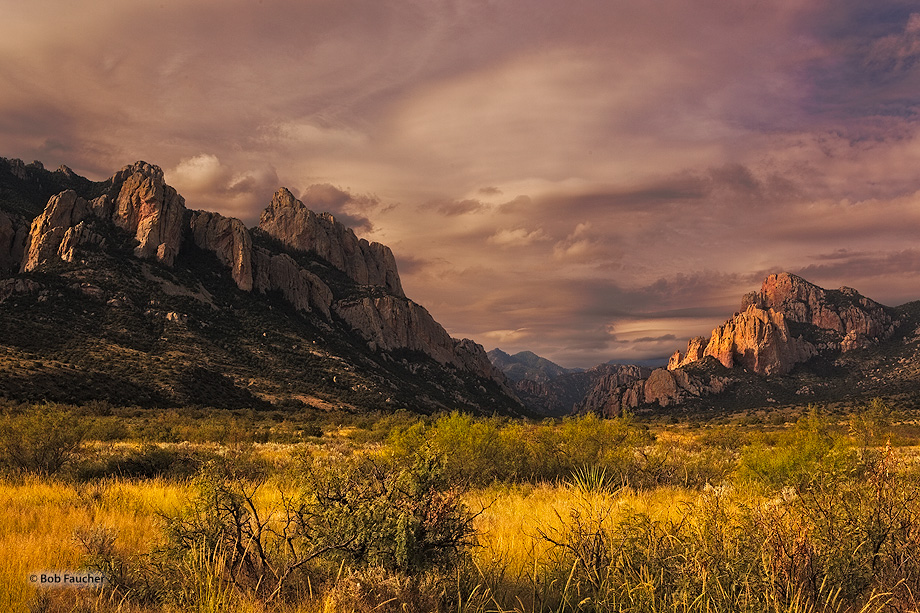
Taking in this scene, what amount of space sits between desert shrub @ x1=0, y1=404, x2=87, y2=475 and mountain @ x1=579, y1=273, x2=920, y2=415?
443 feet

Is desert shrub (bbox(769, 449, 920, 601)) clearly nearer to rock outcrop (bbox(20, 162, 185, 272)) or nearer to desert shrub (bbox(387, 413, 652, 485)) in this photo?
desert shrub (bbox(387, 413, 652, 485))

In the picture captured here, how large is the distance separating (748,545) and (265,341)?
102554 mm

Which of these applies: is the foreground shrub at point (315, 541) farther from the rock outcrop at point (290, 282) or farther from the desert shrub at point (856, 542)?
the rock outcrop at point (290, 282)

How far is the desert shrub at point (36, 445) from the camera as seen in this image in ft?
44.8

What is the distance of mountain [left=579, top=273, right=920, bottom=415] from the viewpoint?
128 m

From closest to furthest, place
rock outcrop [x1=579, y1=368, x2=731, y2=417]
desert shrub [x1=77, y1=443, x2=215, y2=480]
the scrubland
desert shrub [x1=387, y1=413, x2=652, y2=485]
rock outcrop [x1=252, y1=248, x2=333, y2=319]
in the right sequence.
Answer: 1. the scrubland
2. desert shrub [x1=77, y1=443, x2=215, y2=480]
3. desert shrub [x1=387, y1=413, x2=652, y2=485]
4. rock outcrop [x1=252, y1=248, x2=333, y2=319]
5. rock outcrop [x1=579, y1=368, x2=731, y2=417]

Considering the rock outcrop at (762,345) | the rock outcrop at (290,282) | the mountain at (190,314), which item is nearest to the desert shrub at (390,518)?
the mountain at (190,314)

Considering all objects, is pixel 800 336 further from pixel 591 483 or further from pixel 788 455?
pixel 591 483

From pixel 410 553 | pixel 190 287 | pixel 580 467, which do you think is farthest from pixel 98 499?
pixel 190 287

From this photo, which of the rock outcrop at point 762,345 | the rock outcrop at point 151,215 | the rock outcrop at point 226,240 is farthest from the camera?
the rock outcrop at point 762,345

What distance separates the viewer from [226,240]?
133 meters

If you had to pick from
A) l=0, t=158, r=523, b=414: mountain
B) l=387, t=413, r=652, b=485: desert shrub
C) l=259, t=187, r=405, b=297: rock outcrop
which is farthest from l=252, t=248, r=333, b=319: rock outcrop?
l=387, t=413, r=652, b=485: desert shrub

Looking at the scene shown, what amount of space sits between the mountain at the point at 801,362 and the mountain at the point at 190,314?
197ft

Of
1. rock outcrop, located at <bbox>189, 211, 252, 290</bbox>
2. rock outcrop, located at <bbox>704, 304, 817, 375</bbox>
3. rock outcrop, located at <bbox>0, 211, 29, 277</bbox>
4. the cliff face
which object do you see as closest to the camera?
rock outcrop, located at <bbox>0, 211, 29, 277</bbox>
